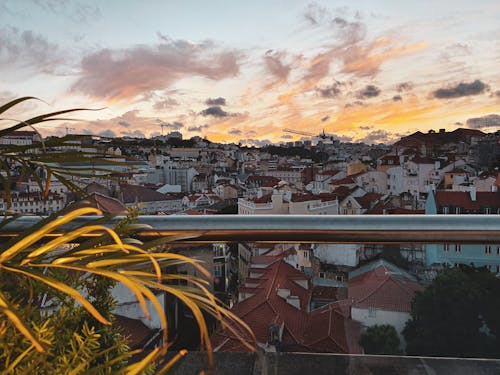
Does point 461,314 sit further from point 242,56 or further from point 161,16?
point 242,56

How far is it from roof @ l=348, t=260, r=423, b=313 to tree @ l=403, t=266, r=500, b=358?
1.0 inches

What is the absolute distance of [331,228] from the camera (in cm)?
104

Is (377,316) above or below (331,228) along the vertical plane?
below

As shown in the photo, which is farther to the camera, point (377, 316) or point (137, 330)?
point (377, 316)

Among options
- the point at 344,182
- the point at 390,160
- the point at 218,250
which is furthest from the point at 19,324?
the point at 390,160

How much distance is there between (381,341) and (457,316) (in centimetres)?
17

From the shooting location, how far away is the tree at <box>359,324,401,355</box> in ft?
3.66

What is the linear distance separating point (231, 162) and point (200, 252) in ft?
201

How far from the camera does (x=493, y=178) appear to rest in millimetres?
23422

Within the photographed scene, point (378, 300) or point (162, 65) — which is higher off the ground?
point (162, 65)

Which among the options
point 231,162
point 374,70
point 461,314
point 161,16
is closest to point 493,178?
point 374,70

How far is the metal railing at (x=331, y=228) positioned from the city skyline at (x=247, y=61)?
0.24 m

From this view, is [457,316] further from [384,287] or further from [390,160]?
[390,160]

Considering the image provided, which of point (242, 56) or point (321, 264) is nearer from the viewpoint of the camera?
point (321, 264)
